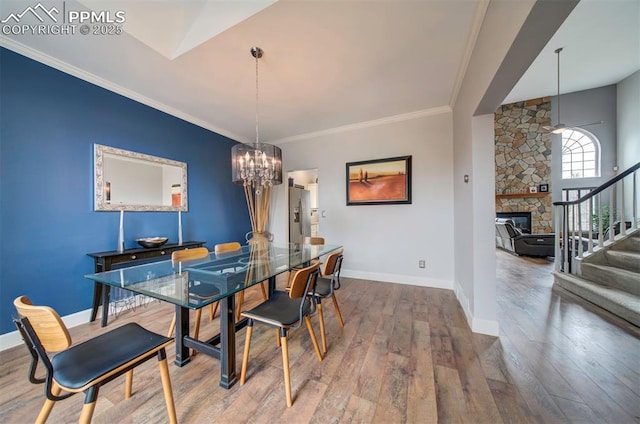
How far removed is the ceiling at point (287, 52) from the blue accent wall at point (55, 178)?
23 cm

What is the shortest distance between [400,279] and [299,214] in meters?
3.33

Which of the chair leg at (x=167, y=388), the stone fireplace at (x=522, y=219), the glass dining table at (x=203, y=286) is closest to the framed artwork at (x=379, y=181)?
the glass dining table at (x=203, y=286)

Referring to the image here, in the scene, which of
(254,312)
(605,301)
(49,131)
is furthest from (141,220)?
(605,301)

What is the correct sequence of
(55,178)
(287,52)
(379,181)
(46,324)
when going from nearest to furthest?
(46,324)
(287,52)
(55,178)
(379,181)

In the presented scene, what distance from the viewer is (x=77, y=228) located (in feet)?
7.52

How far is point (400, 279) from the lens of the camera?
136 inches

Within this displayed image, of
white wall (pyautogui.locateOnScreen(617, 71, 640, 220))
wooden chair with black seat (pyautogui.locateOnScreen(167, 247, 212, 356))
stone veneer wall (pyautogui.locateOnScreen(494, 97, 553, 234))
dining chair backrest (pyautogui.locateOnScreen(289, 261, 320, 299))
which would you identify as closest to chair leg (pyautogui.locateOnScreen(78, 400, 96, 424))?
wooden chair with black seat (pyautogui.locateOnScreen(167, 247, 212, 356))

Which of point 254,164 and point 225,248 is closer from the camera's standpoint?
point 254,164

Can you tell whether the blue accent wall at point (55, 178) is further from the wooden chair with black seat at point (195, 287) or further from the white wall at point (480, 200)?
the white wall at point (480, 200)

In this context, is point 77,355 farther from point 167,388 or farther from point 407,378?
point 407,378

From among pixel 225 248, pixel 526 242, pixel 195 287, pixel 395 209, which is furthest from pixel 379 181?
pixel 526 242

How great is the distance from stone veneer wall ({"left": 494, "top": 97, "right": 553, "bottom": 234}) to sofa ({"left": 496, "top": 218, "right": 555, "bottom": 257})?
148 cm

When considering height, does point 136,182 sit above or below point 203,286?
above

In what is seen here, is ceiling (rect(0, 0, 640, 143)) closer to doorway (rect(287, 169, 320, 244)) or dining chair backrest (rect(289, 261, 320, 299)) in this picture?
dining chair backrest (rect(289, 261, 320, 299))
